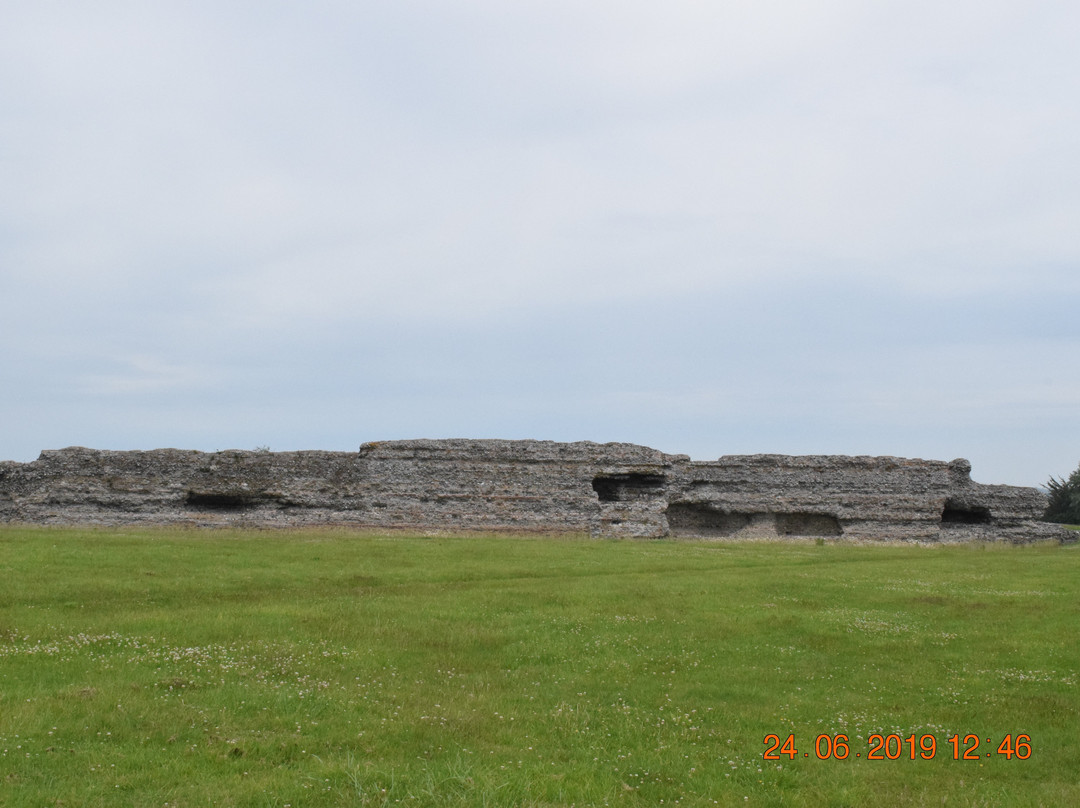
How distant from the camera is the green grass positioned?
25.9 feet

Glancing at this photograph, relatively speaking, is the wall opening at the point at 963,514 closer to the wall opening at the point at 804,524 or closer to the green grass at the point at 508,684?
the wall opening at the point at 804,524

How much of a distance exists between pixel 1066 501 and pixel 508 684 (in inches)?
2589

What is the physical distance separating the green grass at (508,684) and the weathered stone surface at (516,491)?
1442cm

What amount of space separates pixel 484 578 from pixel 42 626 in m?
10.4

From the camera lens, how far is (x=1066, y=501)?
64.1 metres

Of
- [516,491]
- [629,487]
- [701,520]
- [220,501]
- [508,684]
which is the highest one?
[629,487]

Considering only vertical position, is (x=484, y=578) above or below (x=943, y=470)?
below

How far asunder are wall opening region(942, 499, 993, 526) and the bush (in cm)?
Answer: 2543

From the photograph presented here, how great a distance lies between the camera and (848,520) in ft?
129

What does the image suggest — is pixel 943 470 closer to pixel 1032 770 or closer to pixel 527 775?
pixel 1032 770

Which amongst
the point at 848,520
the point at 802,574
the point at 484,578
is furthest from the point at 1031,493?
the point at 484,578

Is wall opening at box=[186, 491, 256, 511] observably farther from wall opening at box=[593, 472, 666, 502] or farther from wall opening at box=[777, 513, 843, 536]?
wall opening at box=[777, 513, 843, 536]
